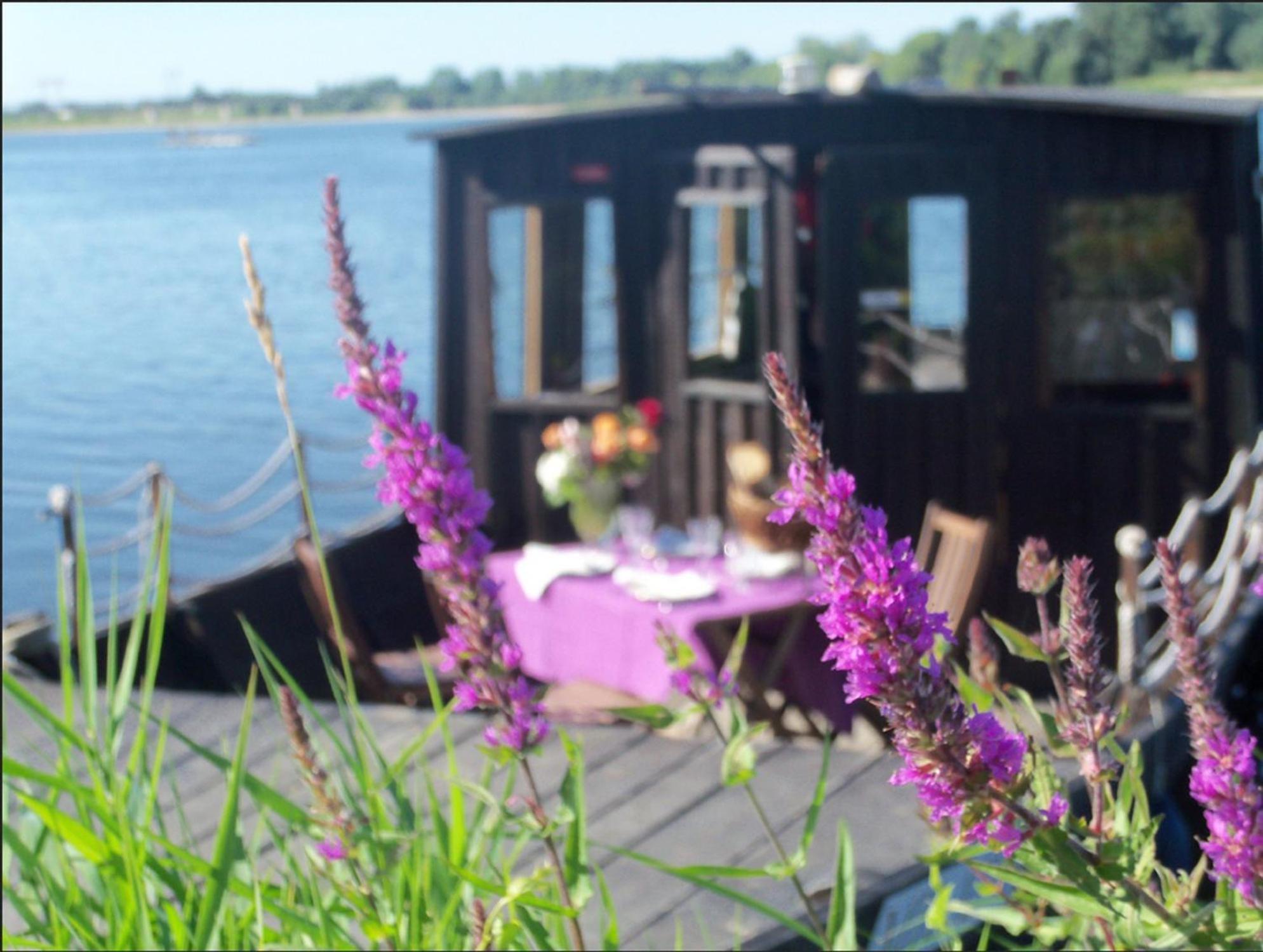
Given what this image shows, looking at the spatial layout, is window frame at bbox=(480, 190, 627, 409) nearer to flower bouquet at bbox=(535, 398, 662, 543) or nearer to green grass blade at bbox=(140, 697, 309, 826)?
flower bouquet at bbox=(535, 398, 662, 543)

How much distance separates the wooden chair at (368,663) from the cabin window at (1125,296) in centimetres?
328

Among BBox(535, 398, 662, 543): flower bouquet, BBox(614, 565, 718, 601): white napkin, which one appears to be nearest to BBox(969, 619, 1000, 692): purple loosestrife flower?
BBox(614, 565, 718, 601): white napkin

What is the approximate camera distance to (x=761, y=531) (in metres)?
6.05

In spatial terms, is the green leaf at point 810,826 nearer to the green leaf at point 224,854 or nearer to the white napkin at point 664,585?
the green leaf at point 224,854

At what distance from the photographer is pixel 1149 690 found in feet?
17.0

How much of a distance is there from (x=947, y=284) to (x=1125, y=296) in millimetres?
807

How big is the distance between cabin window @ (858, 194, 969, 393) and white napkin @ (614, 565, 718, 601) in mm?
2199

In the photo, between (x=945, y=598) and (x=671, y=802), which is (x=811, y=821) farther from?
(x=945, y=598)

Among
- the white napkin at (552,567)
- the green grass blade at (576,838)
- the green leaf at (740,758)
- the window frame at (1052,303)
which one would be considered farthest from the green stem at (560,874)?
the window frame at (1052,303)

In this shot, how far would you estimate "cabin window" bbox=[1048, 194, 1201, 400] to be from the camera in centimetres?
746

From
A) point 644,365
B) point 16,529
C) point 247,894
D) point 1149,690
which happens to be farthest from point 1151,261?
point 16,529

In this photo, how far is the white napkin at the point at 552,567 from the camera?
20.0ft

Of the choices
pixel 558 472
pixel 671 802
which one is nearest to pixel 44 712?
pixel 671 802

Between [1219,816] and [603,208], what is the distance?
289 inches
